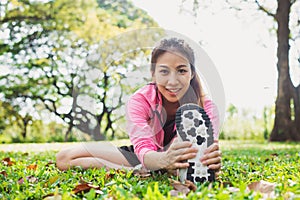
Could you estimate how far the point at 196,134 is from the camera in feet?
6.16

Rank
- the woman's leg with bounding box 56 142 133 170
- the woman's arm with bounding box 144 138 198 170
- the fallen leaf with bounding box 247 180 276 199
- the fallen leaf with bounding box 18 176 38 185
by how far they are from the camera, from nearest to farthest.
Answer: the fallen leaf with bounding box 247 180 276 199 → the woman's arm with bounding box 144 138 198 170 → the fallen leaf with bounding box 18 176 38 185 → the woman's leg with bounding box 56 142 133 170

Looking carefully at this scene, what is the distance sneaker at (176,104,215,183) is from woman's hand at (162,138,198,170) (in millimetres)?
20

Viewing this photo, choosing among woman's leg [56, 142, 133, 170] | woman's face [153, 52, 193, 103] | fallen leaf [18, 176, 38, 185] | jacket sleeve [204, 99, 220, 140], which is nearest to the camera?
fallen leaf [18, 176, 38, 185]

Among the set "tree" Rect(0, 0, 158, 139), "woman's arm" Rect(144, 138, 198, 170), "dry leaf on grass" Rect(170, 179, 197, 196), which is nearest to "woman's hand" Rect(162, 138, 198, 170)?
"woman's arm" Rect(144, 138, 198, 170)

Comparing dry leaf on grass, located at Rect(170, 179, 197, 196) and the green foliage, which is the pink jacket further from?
the green foliage

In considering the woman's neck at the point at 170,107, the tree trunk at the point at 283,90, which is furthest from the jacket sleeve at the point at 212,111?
the tree trunk at the point at 283,90

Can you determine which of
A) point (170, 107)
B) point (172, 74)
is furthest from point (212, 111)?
point (172, 74)

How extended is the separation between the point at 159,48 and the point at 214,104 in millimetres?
478

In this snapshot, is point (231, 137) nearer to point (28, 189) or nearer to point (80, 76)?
point (80, 76)

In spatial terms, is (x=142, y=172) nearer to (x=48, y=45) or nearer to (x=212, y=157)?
(x=212, y=157)

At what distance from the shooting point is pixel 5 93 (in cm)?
1312

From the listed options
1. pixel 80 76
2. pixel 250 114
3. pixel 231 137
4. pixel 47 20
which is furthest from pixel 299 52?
pixel 80 76

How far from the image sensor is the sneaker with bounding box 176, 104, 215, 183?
186 centimetres

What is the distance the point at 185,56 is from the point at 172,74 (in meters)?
0.13
